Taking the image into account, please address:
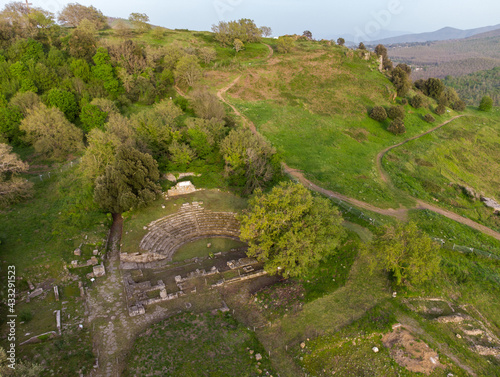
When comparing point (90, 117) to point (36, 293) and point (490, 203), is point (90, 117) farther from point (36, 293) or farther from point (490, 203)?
point (490, 203)

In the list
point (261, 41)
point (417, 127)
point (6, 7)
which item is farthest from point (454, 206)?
point (6, 7)

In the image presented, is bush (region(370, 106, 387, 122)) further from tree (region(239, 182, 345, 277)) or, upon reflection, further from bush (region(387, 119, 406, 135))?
tree (region(239, 182, 345, 277))

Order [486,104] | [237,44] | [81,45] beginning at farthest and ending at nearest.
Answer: [486,104], [237,44], [81,45]

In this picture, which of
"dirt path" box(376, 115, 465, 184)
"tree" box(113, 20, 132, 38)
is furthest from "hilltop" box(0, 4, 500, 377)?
"tree" box(113, 20, 132, 38)

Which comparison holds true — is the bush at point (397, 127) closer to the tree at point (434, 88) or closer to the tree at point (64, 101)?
the tree at point (434, 88)

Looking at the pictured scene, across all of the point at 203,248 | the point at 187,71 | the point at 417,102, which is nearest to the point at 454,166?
the point at 417,102

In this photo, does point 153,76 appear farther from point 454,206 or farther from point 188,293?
point 454,206
